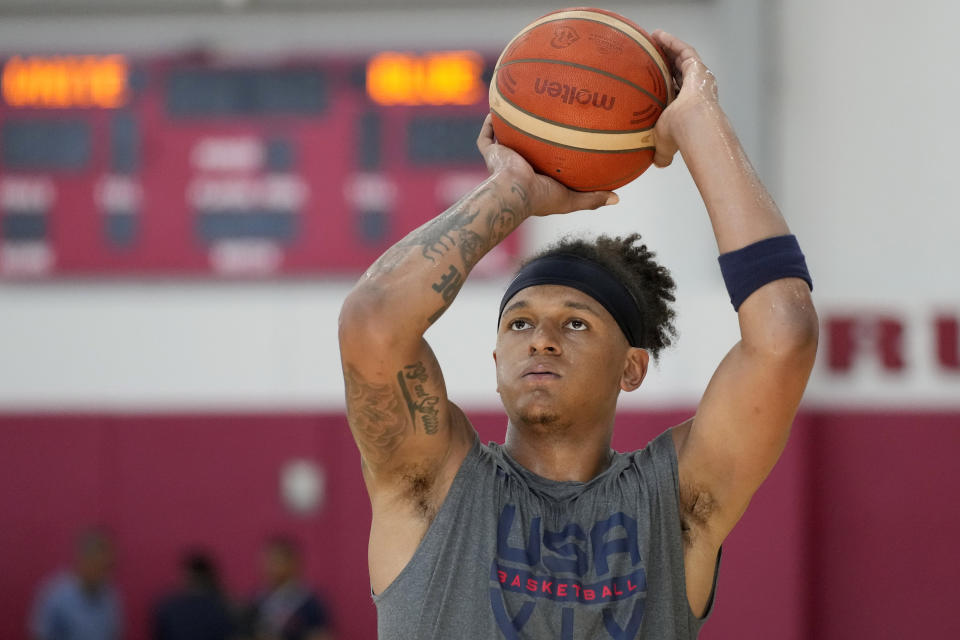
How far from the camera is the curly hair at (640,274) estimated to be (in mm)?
2244

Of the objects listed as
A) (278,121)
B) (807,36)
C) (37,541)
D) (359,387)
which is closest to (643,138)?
(359,387)

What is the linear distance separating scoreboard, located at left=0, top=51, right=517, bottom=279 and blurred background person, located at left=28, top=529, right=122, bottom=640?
1477 millimetres

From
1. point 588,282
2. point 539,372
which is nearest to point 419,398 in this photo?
point 539,372

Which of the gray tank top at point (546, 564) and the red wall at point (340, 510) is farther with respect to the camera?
the red wall at point (340, 510)

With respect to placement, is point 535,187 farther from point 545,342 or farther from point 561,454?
point 561,454

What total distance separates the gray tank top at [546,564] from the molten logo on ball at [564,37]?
0.74 metres

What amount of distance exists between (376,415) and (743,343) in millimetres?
595

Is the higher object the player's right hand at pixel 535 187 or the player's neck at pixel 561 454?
the player's right hand at pixel 535 187

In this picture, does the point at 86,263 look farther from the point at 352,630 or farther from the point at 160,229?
the point at 352,630

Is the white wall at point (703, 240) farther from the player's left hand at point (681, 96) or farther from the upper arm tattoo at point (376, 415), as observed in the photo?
the upper arm tattoo at point (376, 415)

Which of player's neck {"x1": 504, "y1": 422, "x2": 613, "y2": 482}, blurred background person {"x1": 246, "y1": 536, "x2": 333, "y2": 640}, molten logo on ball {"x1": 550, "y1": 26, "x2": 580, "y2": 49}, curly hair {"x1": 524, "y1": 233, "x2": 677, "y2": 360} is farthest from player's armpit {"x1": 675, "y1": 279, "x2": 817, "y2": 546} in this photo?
blurred background person {"x1": 246, "y1": 536, "x2": 333, "y2": 640}

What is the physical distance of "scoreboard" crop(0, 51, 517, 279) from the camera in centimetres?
632

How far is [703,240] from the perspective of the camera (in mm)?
6648

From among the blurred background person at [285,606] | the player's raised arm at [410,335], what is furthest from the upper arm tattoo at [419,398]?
the blurred background person at [285,606]
